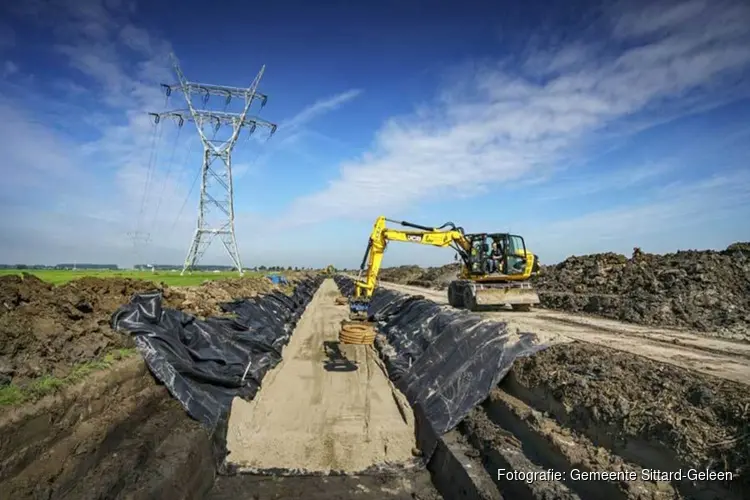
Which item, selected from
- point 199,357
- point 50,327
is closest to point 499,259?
point 199,357

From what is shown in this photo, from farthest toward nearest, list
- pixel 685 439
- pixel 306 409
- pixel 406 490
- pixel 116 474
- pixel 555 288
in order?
pixel 555 288, pixel 306 409, pixel 406 490, pixel 116 474, pixel 685 439

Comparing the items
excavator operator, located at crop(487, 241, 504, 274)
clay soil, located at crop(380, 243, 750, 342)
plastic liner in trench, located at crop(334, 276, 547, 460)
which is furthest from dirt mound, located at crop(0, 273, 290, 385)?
clay soil, located at crop(380, 243, 750, 342)

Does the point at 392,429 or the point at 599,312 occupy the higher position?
the point at 599,312

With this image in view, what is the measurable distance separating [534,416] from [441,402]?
1.77m

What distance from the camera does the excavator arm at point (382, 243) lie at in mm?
11969

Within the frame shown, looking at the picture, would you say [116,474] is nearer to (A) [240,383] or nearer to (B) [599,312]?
(A) [240,383]

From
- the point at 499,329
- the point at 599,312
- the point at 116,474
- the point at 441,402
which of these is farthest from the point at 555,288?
the point at 116,474

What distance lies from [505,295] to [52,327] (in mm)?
12220

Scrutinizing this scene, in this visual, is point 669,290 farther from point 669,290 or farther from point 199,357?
point 199,357

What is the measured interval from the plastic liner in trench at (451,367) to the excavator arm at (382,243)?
2008 millimetres

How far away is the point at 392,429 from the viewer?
23.1 feet

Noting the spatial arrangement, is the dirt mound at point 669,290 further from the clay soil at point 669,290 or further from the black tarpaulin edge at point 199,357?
the black tarpaulin edge at point 199,357

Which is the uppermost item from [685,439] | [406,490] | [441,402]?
[685,439]

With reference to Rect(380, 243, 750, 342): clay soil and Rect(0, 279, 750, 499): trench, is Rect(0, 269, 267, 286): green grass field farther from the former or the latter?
Rect(380, 243, 750, 342): clay soil
